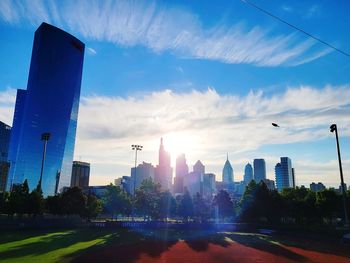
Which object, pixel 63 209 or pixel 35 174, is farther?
pixel 35 174

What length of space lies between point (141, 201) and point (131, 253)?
50.9 meters

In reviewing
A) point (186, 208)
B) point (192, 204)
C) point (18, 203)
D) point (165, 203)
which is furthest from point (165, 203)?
point (18, 203)

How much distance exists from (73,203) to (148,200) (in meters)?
20.0

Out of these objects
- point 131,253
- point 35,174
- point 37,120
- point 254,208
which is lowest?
point 131,253

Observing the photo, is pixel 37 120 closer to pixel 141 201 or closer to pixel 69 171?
pixel 69 171

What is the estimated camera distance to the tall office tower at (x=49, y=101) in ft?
487

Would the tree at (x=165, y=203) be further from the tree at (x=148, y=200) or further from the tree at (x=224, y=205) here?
→ the tree at (x=224, y=205)

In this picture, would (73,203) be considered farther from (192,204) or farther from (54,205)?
(192,204)

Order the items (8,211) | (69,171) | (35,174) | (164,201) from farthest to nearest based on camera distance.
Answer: (69,171) → (35,174) → (164,201) → (8,211)

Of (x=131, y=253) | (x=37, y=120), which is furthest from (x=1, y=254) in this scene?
(x=37, y=120)

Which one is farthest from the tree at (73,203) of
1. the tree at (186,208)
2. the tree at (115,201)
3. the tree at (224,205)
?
the tree at (224,205)

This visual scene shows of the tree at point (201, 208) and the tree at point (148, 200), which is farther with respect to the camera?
the tree at point (201, 208)

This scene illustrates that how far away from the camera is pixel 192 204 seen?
85.6 meters

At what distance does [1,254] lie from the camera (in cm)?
2878
